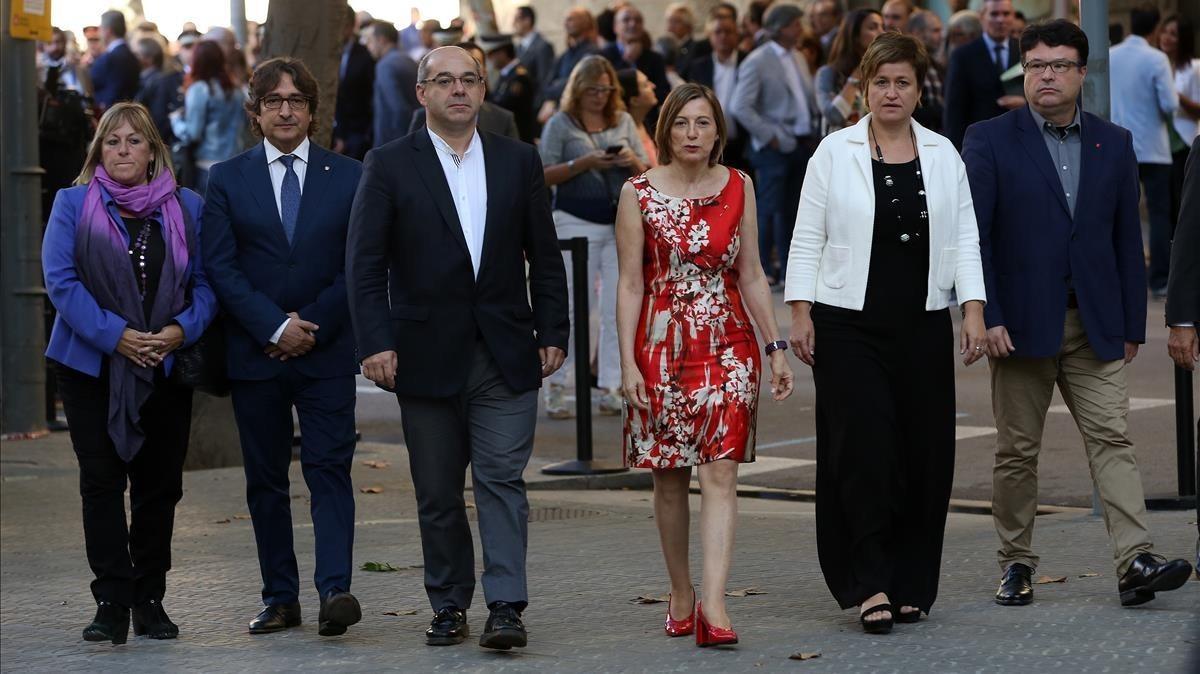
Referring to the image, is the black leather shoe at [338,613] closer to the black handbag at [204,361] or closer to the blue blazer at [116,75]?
the black handbag at [204,361]

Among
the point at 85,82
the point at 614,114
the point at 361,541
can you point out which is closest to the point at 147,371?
the point at 361,541

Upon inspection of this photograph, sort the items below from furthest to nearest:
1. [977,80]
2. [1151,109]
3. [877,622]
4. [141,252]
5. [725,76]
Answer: [725,76] → [1151,109] → [977,80] → [141,252] → [877,622]

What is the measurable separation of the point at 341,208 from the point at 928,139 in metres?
2.01

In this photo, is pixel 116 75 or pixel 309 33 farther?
pixel 116 75

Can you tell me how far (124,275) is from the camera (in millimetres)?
7246

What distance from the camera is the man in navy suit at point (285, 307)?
7262 millimetres

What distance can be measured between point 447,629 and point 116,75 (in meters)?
16.6

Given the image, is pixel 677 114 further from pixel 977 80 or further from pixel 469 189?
pixel 977 80

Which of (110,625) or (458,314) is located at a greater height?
(458,314)

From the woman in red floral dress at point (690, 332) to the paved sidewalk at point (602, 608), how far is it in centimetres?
40

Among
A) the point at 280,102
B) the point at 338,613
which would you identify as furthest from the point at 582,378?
the point at 338,613

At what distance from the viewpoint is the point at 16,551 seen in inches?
368

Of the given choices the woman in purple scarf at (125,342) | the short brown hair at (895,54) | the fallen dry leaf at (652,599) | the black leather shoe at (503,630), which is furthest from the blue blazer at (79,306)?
the short brown hair at (895,54)

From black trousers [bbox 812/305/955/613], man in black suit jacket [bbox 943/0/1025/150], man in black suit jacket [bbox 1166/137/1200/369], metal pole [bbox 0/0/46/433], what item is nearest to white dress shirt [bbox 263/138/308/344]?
black trousers [bbox 812/305/955/613]
